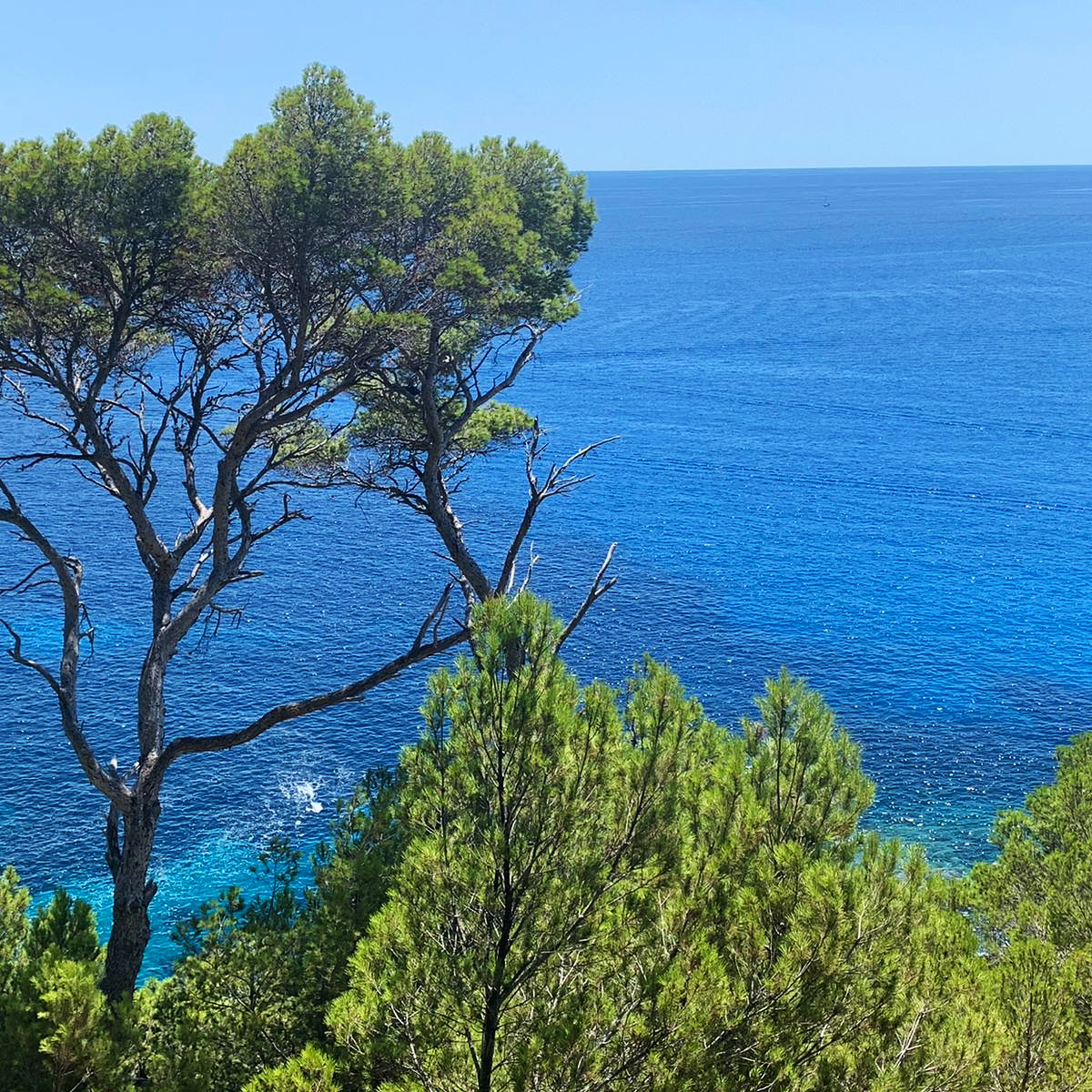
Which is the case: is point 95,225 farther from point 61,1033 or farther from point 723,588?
point 723,588

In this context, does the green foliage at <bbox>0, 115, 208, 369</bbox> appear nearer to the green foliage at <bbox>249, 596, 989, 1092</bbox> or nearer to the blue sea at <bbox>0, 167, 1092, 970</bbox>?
the green foliage at <bbox>249, 596, 989, 1092</bbox>

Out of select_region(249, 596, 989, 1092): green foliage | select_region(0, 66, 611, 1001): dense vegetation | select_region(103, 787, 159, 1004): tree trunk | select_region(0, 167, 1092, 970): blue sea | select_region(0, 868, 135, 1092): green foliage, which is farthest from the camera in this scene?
select_region(0, 167, 1092, 970): blue sea

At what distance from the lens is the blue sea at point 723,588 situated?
3353 centimetres

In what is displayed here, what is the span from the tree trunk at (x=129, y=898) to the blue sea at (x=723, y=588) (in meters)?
12.4

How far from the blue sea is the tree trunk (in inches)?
488

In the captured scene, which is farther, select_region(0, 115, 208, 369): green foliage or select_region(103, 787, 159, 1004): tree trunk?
select_region(0, 115, 208, 369): green foliage

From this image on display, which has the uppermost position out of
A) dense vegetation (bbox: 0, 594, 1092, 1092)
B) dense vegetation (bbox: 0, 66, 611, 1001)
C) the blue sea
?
dense vegetation (bbox: 0, 66, 611, 1001)

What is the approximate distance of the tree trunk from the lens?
13.9m

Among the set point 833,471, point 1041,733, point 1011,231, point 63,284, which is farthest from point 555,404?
point 1011,231

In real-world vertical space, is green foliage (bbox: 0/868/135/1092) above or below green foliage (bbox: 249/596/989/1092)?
below

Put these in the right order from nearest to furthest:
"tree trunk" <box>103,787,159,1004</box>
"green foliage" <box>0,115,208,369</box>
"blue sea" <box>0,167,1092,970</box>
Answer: "tree trunk" <box>103,787,159,1004</box>, "green foliage" <box>0,115,208,369</box>, "blue sea" <box>0,167,1092,970</box>

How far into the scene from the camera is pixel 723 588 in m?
49.9

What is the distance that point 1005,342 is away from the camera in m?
97.8

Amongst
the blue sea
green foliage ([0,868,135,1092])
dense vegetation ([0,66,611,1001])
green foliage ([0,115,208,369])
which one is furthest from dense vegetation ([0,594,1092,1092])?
the blue sea
